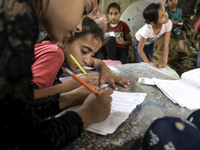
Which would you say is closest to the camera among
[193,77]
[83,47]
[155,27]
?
[193,77]

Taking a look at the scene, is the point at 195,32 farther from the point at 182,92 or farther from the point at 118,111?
the point at 118,111

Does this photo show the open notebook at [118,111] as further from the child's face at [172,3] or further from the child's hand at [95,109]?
the child's face at [172,3]

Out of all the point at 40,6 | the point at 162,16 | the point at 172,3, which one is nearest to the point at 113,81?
the point at 40,6

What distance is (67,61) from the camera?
1.02m

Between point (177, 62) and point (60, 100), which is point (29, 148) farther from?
point (177, 62)

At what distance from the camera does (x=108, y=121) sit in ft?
1.57

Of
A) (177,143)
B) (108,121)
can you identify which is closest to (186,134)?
(177,143)

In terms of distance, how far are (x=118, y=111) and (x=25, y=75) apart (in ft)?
1.11

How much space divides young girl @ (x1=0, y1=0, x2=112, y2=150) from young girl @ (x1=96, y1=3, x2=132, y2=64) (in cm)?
181

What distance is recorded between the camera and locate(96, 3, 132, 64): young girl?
220 cm

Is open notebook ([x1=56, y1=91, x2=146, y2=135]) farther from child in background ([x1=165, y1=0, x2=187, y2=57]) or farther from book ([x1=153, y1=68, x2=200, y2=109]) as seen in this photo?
child in background ([x1=165, y1=0, x2=187, y2=57])

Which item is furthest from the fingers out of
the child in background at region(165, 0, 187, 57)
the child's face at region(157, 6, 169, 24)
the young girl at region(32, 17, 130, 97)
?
the child in background at region(165, 0, 187, 57)

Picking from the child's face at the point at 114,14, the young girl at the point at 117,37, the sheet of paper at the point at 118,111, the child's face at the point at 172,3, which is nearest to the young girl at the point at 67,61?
the sheet of paper at the point at 118,111

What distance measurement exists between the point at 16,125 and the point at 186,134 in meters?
0.32
